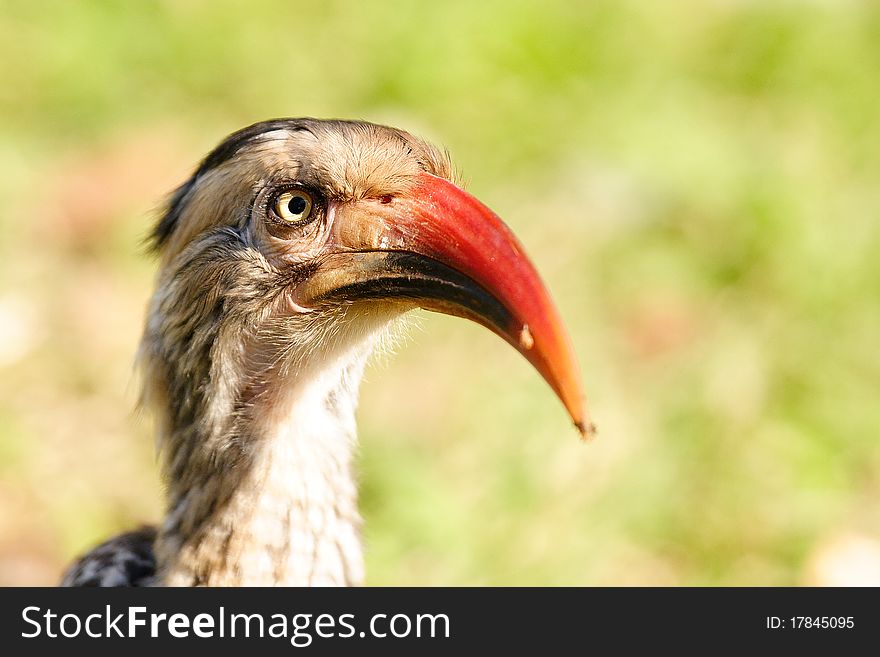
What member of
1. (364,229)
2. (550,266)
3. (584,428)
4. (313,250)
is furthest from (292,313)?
(550,266)

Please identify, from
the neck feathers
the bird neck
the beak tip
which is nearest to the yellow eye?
the neck feathers

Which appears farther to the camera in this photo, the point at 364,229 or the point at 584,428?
the point at 364,229

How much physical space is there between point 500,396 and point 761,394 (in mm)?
1005

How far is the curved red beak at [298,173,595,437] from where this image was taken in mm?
Answer: 2449

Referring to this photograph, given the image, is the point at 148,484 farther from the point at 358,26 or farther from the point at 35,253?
the point at 358,26

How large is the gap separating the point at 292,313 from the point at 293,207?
236 mm

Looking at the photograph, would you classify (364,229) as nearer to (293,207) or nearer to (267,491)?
(293,207)

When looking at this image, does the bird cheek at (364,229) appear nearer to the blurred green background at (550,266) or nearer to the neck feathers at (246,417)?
the neck feathers at (246,417)

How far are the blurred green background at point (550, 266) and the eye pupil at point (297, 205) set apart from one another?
547mm

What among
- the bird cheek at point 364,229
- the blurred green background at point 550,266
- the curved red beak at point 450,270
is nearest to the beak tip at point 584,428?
the curved red beak at point 450,270

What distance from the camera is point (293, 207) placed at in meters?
2.67

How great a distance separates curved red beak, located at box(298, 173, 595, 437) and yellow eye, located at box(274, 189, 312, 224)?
7cm

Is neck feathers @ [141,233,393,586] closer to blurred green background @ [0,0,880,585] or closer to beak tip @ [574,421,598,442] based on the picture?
blurred green background @ [0,0,880,585]

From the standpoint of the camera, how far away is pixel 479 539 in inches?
163
